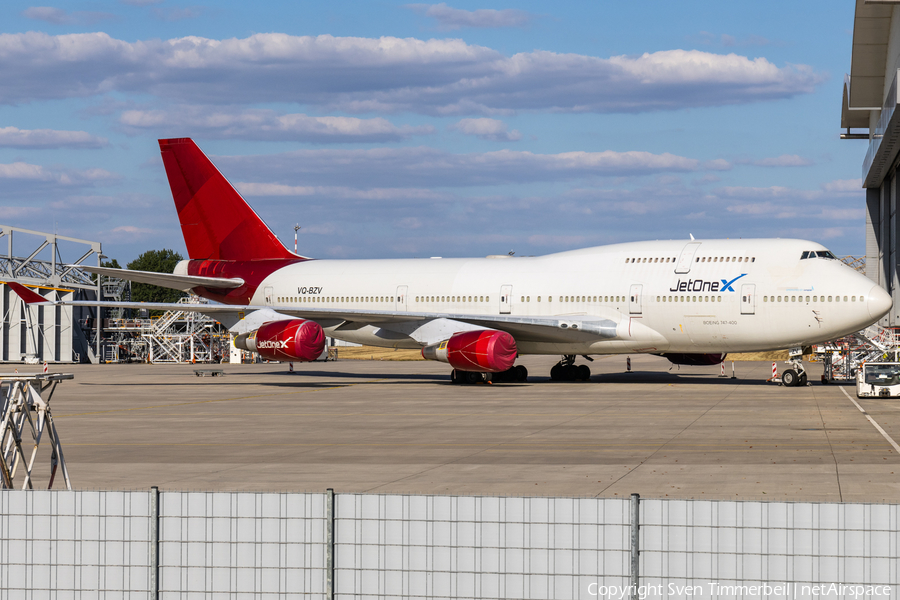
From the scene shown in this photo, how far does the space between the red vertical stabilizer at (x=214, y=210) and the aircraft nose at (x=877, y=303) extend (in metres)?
25.3

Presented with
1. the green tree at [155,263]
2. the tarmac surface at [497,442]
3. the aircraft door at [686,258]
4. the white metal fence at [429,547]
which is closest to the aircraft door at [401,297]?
the tarmac surface at [497,442]

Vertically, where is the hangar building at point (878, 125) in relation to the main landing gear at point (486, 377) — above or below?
above

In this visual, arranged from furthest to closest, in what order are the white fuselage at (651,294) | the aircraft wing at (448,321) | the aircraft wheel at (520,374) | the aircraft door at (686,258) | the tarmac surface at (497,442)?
the aircraft wheel at (520,374) < the aircraft wing at (448,321) < the aircraft door at (686,258) < the white fuselage at (651,294) < the tarmac surface at (497,442)

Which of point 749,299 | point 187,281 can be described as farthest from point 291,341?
point 749,299

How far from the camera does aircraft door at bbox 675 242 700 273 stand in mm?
34656

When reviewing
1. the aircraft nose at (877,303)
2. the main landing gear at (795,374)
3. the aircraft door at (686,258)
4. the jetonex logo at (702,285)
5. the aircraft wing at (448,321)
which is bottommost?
the main landing gear at (795,374)

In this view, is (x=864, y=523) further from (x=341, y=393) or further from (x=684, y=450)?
(x=341, y=393)

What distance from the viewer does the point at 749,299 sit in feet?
109

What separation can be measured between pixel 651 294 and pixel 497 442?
665 inches

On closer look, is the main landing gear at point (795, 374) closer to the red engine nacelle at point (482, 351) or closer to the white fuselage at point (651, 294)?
the white fuselage at point (651, 294)

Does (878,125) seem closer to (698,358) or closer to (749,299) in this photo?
(698,358)

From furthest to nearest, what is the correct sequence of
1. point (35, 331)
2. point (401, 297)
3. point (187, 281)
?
point (35, 331)
point (187, 281)
point (401, 297)

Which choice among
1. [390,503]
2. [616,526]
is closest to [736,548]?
[616,526]

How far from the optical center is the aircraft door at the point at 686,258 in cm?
3466
